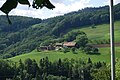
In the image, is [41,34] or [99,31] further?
[41,34]

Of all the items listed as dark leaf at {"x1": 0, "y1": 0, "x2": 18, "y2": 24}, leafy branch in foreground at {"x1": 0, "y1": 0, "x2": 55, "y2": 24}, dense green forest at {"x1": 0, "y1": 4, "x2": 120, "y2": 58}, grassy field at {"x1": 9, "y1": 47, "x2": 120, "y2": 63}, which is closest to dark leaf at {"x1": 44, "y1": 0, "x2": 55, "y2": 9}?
leafy branch in foreground at {"x1": 0, "y1": 0, "x2": 55, "y2": 24}

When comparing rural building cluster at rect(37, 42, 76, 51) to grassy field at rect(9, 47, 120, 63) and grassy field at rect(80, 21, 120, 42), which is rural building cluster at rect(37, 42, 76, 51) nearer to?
grassy field at rect(9, 47, 120, 63)

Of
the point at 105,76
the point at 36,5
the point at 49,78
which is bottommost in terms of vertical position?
the point at 49,78

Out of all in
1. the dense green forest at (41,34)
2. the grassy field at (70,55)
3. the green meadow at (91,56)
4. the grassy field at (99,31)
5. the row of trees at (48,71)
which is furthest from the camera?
the dense green forest at (41,34)

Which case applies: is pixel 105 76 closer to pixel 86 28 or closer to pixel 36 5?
pixel 36 5

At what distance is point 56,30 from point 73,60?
6904cm

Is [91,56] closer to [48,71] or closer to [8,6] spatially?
[48,71]

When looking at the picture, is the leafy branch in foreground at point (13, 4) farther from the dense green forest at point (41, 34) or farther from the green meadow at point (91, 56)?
the dense green forest at point (41, 34)

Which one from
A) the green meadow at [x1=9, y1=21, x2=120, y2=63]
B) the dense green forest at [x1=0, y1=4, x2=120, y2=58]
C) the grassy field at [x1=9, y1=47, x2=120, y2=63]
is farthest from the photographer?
the dense green forest at [x1=0, y1=4, x2=120, y2=58]

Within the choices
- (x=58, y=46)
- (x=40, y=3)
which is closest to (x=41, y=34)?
(x=58, y=46)

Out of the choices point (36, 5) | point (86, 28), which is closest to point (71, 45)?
point (86, 28)

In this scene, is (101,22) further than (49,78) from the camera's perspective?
Yes

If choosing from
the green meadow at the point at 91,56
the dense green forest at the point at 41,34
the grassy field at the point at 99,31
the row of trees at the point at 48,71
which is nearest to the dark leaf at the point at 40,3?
the row of trees at the point at 48,71

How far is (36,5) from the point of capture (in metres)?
1.75
